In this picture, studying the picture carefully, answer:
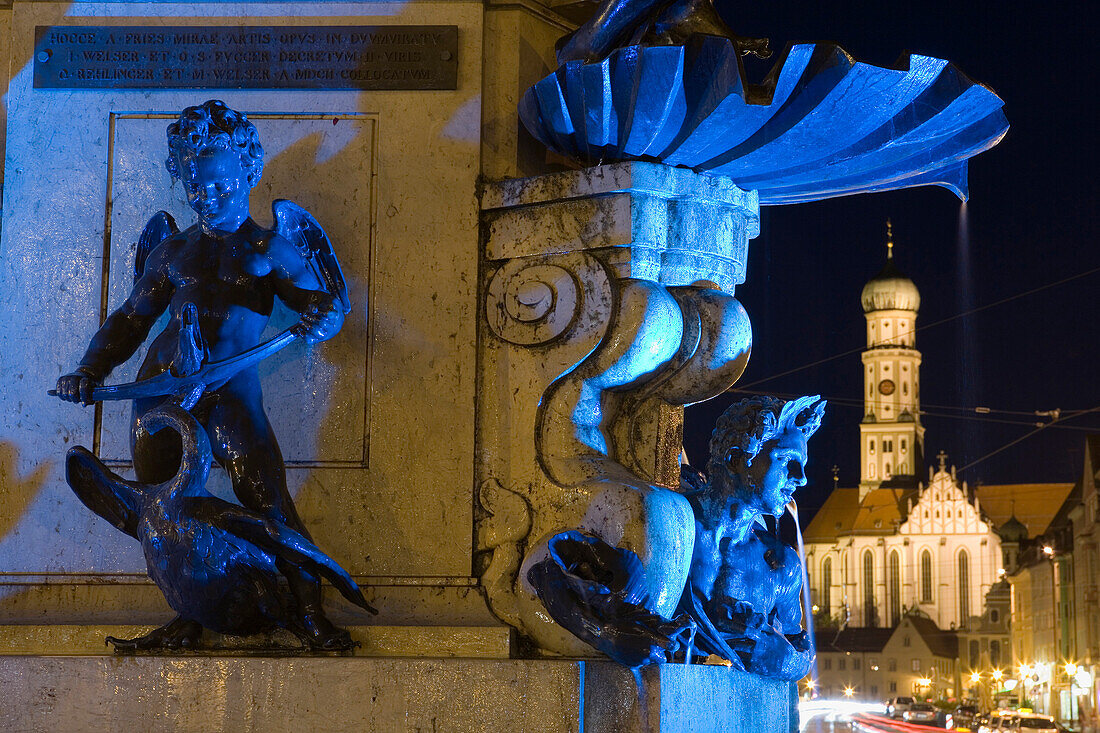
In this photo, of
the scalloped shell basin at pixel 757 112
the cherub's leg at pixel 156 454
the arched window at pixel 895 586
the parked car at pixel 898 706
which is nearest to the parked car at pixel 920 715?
the parked car at pixel 898 706

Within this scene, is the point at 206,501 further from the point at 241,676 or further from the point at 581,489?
the point at 581,489

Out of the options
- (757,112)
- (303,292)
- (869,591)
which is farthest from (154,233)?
(869,591)

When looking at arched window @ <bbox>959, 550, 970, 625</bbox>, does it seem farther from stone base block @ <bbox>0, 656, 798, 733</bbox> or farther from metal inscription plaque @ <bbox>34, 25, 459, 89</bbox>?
stone base block @ <bbox>0, 656, 798, 733</bbox>

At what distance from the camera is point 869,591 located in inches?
4961

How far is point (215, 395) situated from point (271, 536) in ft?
1.83

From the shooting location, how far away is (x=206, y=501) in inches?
181

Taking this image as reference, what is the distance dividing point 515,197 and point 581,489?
102 cm

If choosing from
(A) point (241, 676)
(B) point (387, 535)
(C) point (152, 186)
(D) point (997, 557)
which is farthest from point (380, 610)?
(D) point (997, 557)

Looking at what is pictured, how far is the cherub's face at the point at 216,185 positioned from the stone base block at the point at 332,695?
54.0 inches

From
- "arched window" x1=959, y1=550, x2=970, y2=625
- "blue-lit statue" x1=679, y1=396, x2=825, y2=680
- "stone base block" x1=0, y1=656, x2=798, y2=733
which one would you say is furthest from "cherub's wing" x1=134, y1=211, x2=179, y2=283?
"arched window" x1=959, y1=550, x2=970, y2=625

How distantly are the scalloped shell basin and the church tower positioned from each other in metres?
127

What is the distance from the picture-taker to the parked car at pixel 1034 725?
1373 inches

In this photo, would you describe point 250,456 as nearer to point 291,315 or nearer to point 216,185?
point 291,315

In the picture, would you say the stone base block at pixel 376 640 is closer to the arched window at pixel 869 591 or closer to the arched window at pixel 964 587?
the arched window at pixel 964 587
